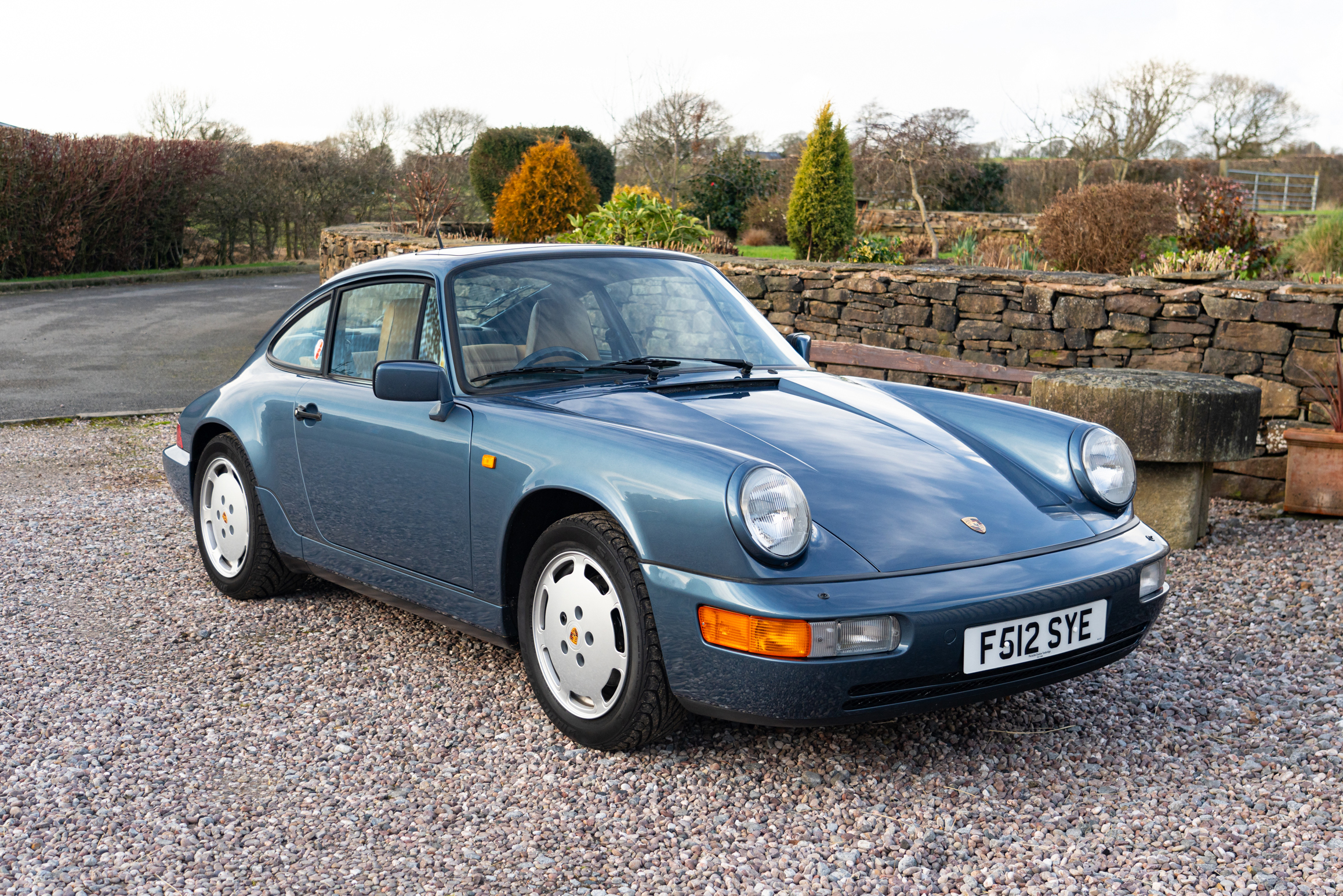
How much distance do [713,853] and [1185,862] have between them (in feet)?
3.54

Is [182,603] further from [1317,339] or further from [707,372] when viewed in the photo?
[1317,339]

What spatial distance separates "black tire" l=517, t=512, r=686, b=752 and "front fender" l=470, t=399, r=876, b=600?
0.22 feet

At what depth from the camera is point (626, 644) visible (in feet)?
9.69

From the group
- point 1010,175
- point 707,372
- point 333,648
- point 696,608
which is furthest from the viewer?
point 1010,175

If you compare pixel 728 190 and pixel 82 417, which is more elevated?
pixel 728 190

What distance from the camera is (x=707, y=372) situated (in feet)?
12.3

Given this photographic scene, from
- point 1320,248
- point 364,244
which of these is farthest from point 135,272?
point 1320,248

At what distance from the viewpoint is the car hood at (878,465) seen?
288 centimetres

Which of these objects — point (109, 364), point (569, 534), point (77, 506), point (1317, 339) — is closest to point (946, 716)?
point (569, 534)

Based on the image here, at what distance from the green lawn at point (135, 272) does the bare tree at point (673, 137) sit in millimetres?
9614

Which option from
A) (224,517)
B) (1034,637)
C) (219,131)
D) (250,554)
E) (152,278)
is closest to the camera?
(1034,637)

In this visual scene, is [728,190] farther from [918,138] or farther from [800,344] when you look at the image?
[800,344]

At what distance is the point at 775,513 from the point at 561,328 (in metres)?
1.27

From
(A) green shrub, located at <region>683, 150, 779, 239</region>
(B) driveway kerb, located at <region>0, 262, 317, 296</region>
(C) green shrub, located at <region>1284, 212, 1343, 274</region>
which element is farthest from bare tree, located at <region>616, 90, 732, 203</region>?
(C) green shrub, located at <region>1284, 212, 1343, 274</region>
